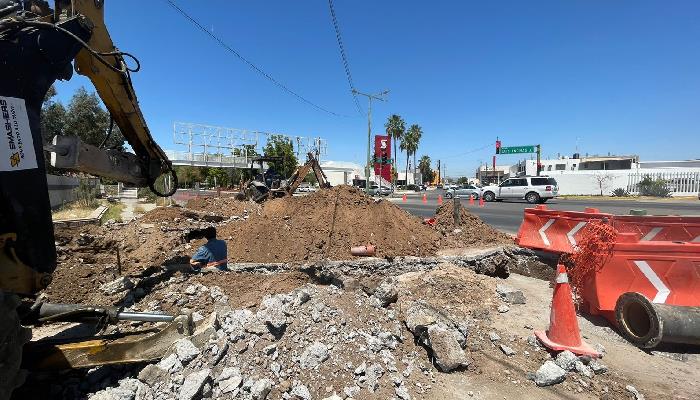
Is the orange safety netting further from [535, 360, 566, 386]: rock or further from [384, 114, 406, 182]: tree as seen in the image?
[384, 114, 406, 182]: tree

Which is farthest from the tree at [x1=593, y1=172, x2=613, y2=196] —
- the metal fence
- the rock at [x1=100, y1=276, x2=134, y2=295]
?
the rock at [x1=100, y1=276, x2=134, y2=295]

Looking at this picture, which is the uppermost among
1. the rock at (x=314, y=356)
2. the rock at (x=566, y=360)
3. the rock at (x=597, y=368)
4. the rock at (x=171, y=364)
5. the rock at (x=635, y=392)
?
the rock at (x=171, y=364)

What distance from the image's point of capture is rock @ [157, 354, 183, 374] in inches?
123

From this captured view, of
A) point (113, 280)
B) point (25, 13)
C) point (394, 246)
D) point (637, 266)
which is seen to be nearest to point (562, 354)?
point (637, 266)

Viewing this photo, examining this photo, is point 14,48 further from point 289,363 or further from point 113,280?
point 113,280

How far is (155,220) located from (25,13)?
35.7 feet

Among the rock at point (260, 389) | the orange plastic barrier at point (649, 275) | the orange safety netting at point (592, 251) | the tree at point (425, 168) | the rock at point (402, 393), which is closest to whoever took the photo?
the rock at point (260, 389)

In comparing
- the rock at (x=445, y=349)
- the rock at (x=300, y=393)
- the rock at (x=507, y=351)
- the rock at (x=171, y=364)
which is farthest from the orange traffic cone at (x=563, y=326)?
the rock at (x=171, y=364)

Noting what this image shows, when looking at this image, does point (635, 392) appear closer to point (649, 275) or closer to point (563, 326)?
point (563, 326)

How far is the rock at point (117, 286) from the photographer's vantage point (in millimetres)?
5491

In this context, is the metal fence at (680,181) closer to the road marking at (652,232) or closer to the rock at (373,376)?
the road marking at (652,232)

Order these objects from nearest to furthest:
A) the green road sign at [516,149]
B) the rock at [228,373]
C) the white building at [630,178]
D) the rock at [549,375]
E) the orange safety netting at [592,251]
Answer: the rock at [228,373] → the rock at [549,375] → the orange safety netting at [592,251] → the white building at [630,178] → the green road sign at [516,149]

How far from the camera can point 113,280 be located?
20.2 feet

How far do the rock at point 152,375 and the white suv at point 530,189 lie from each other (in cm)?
2759
